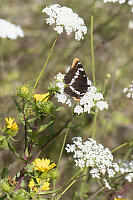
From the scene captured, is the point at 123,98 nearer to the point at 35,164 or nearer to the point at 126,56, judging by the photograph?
the point at 35,164

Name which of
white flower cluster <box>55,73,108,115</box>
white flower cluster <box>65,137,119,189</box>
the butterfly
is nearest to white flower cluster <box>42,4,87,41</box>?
the butterfly

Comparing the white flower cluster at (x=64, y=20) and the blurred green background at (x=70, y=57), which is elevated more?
the blurred green background at (x=70, y=57)

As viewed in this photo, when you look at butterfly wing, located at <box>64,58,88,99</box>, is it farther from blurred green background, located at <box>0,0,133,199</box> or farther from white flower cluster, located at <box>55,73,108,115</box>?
blurred green background, located at <box>0,0,133,199</box>

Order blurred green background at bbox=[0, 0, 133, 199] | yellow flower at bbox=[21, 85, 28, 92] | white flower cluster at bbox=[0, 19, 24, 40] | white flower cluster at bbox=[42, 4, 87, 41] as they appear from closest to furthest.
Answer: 1. yellow flower at bbox=[21, 85, 28, 92]
2. white flower cluster at bbox=[42, 4, 87, 41]
3. white flower cluster at bbox=[0, 19, 24, 40]
4. blurred green background at bbox=[0, 0, 133, 199]

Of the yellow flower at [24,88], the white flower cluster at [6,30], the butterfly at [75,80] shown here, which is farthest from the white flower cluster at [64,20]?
the white flower cluster at [6,30]

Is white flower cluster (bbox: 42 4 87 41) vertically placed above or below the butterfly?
above

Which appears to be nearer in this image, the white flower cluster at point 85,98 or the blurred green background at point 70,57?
the white flower cluster at point 85,98

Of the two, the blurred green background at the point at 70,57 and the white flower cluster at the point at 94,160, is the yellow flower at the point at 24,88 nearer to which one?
the white flower cluster at the point at 94,160

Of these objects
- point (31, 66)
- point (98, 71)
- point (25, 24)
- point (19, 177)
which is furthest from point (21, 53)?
point (19, 177)

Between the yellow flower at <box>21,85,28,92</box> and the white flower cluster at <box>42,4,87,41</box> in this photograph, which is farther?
the white flower cluster at <box>42,4,87,41</box>
